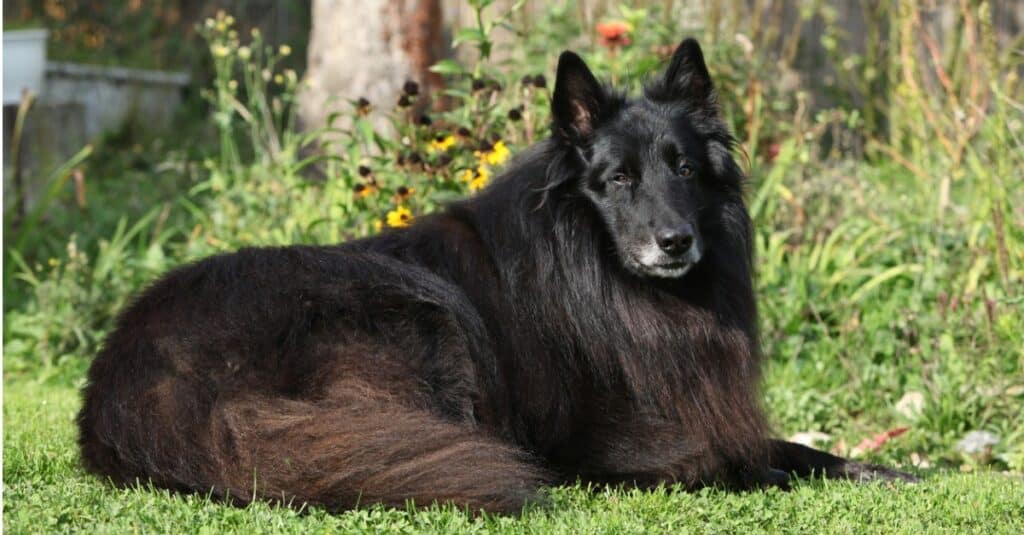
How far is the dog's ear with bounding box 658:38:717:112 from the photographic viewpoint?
13.9 feet

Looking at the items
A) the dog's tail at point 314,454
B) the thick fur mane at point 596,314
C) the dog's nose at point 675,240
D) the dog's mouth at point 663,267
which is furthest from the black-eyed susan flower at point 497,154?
the dog's tail at point 314,454

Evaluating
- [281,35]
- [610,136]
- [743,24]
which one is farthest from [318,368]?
[281,35]

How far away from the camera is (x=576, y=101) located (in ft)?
13.7

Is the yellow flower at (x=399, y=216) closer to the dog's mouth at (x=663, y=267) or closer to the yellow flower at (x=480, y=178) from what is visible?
the yellow flower at (x=480, y=178)

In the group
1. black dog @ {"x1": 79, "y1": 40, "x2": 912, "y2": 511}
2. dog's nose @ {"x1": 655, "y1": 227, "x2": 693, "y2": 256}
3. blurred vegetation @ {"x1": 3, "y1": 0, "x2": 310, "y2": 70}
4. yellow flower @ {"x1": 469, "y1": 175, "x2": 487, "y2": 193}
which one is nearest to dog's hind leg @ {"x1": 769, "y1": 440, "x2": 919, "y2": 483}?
black dog @ {"x1": 79, "y1": 40, "x2": 912, "y2": 511}

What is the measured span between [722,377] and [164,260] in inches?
149

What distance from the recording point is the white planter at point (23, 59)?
9.59 meters

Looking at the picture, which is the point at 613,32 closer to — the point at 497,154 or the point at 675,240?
the point at 497,154

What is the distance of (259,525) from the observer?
127 inches

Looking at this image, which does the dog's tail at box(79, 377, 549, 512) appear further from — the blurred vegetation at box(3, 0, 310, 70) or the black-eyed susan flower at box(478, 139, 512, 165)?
the blurred vegetation at box(3, 0, 310, 70)

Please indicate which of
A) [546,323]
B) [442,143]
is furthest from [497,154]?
[546,323]

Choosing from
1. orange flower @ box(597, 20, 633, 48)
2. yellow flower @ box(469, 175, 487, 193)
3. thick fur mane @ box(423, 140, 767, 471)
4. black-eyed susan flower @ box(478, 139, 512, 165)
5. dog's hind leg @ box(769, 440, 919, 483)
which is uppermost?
orange flower @ box(597, 20, 633, 48)

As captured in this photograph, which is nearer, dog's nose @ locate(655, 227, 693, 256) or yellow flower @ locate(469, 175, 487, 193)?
dog's nose @ locate(655, 227, 693, 256)

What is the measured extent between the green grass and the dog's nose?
0.83 metres
